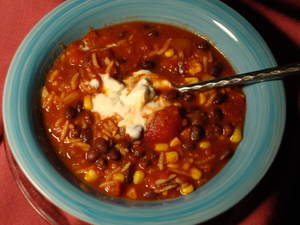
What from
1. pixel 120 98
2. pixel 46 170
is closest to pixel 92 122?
pixel 120 98

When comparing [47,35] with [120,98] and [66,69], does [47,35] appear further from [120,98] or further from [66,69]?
[120,98]

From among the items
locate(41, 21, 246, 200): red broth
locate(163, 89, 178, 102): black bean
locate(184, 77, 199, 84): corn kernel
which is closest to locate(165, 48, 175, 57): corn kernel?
locate(41, 21, 246, 200): red broth

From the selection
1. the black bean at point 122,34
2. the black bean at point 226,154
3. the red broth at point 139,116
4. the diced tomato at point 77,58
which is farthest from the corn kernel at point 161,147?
Answer: the black bean at point 122,34

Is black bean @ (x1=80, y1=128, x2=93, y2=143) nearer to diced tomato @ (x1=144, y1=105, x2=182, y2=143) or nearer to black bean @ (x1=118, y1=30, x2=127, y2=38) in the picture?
diced tomato @ (x1=144, y1=105, x2=182, y2=143)

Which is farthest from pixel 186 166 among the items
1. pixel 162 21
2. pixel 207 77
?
pixel 162 21

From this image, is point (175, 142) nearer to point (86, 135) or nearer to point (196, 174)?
point (196, 174)

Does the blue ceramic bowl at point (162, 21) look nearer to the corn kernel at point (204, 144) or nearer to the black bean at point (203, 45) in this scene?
the black bean at point (203, 45)

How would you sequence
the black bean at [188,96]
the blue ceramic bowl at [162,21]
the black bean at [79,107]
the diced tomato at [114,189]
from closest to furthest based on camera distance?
the blue ceramic bowl at [162,21] < the diced tomato at [114,189] < the black bean at [79,107] < the black bean at [188,96]
